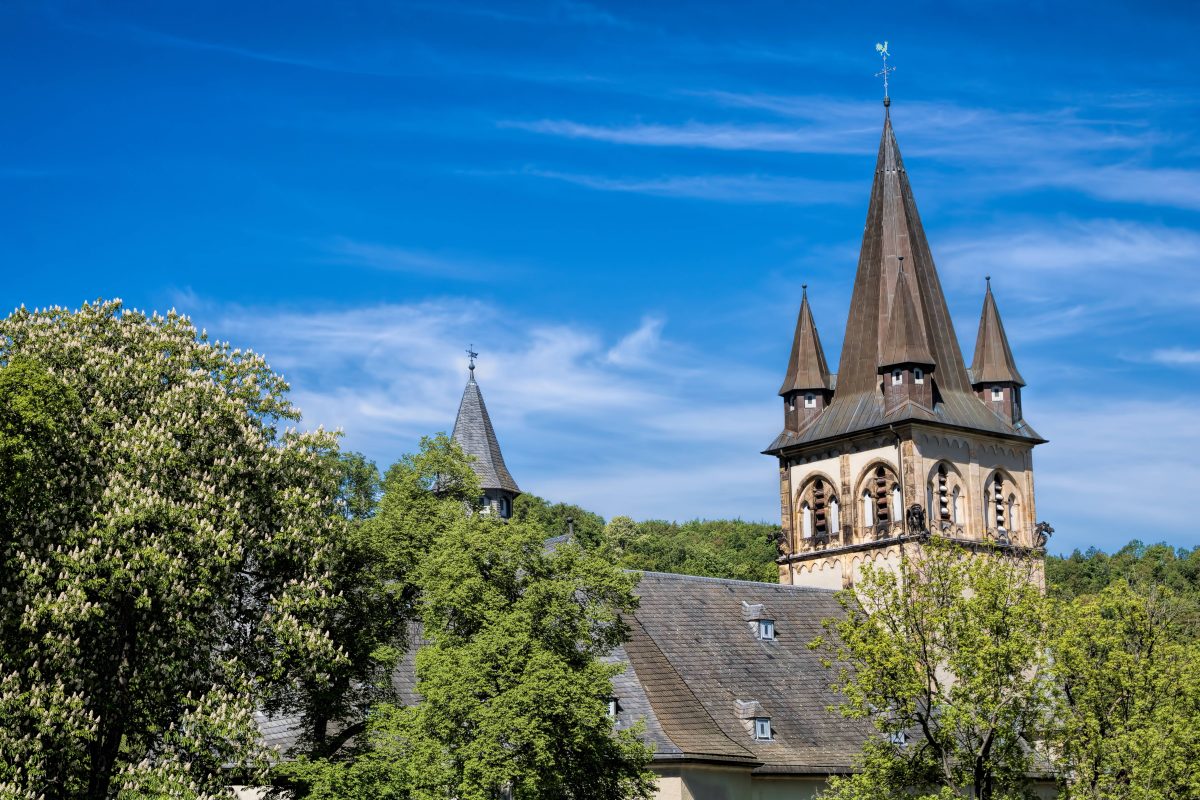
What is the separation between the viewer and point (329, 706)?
3222cm

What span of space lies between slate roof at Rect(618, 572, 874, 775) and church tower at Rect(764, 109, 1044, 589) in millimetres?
8530

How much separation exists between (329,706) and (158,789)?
570 cm

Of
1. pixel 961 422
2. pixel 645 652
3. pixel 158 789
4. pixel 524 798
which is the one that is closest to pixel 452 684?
pixel 524 798

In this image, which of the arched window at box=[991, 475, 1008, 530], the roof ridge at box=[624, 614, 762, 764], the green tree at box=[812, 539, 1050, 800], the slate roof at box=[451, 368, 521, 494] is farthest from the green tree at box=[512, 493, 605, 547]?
the green tree at box=[812, 539, 1050, 800]

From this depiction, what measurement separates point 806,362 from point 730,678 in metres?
20.4

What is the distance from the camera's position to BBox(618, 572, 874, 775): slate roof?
42.8m

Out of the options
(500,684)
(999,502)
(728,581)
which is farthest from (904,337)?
(500,684)

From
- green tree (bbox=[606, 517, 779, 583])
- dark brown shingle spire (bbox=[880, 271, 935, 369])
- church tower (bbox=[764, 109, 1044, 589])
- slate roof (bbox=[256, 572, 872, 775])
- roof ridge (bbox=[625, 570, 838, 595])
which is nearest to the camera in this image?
slate roof (bbox=[256, 572, 872, 775])

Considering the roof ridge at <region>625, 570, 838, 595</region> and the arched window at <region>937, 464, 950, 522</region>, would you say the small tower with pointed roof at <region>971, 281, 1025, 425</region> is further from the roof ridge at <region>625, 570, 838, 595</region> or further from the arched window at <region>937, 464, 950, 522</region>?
the roof ridge at <region>625, 570, 838, 595</region>

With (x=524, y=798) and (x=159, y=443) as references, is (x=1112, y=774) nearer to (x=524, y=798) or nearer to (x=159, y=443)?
(x=524, y=798)

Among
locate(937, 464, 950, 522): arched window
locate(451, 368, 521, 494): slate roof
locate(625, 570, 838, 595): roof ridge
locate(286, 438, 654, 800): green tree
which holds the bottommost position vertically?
locate(286, 438, 654, 800): green tree

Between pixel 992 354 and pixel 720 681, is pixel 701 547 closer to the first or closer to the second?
pixel 992 354

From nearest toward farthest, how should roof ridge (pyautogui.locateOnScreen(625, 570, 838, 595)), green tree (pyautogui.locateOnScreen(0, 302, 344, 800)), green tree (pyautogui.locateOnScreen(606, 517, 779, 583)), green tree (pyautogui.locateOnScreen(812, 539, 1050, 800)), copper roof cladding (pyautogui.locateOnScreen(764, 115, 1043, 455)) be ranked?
green tree (pyautogui.locateOnScreen(0, 302, 344, 800))
green tree (pyautogui.locateOnScreen(812, 539, 1050, 800))
roof ridge (pyautogui.locateOnScreen(625, 570, 838, 595))
copper roof cladding (pyautogui.locateOnScreen(764, 115, 1043, 455))
green tree (pyautogui.locateOnScreen(606, 517, 779, 583))

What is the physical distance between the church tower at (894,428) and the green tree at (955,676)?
916 inches
